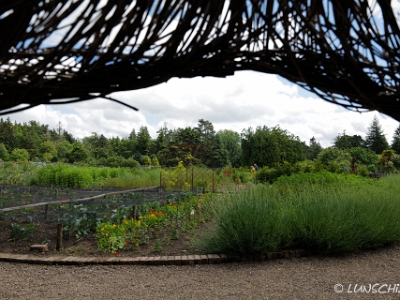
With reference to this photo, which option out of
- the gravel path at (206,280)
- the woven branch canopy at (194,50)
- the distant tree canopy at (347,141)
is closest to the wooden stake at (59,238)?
the gravel path at (206,280)

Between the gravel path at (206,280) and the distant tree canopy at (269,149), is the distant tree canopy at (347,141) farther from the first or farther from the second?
the gravel path at (206,280)

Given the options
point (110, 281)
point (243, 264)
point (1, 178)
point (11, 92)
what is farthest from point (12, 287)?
point (1, 178)

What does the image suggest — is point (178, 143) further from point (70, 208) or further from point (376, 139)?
point (376, 139)

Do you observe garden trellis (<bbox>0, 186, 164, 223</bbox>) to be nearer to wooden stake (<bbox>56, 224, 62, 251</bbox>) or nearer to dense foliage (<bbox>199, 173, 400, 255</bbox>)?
wooden stake (<bbox>56, 224, 62, 251</bbox>)

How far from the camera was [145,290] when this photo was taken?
3.72 meters

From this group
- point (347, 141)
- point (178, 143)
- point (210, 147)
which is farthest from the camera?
point (347, 141)

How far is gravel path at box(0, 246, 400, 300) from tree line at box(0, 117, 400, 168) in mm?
11111

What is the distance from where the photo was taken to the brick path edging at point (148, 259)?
15.2 ft

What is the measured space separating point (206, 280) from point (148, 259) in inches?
36.1

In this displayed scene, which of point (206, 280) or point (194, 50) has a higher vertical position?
point (194, 50)

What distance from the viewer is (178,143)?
67.9 feet

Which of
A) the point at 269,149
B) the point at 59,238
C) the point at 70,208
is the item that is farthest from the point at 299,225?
the point at 269,149

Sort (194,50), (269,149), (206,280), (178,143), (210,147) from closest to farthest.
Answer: (194,50) → (206,280) → (178,143) → (210,147) → (269,149)

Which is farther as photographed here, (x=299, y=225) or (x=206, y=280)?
(x=299, y=225)
